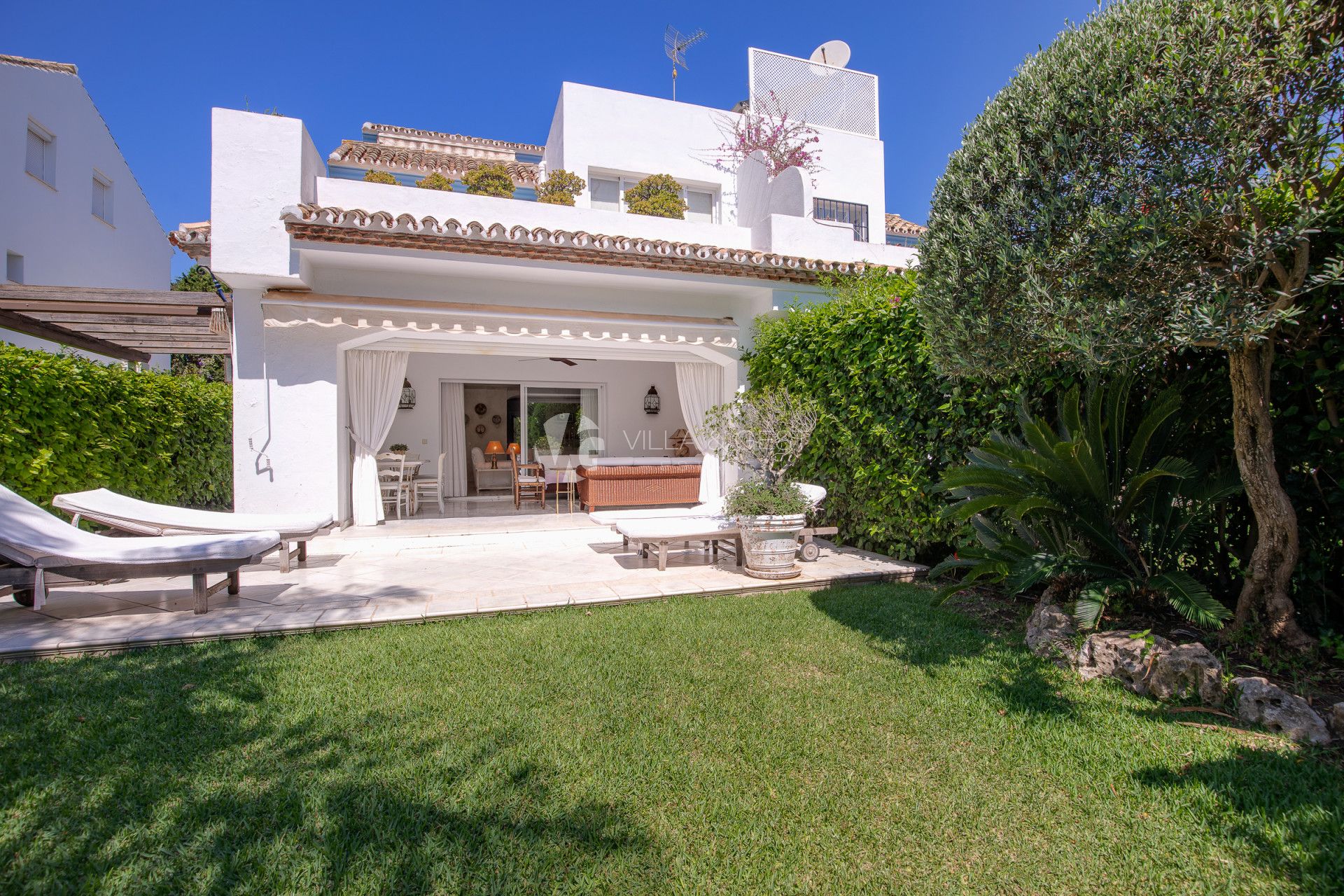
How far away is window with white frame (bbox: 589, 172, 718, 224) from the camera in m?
17.1

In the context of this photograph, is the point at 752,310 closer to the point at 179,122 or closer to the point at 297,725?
the point at 297,725

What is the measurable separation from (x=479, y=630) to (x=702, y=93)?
2068cm

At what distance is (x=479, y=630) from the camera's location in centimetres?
534

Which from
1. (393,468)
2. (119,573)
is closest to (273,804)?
(119,573)

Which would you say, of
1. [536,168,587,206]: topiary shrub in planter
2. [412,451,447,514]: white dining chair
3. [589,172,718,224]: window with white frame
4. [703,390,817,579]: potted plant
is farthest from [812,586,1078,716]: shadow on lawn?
[589,172,718,224]: window with white frame

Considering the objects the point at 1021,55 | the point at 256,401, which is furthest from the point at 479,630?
the point at 256,401

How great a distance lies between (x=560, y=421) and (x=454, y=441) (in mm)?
2746

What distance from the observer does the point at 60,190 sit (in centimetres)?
1546

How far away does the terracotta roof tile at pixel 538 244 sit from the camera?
912 cm

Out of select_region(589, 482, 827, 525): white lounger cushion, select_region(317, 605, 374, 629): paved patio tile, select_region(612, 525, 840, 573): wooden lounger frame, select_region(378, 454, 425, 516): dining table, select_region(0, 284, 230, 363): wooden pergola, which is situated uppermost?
select_region(0, 284, 230, 363): wooden pergola

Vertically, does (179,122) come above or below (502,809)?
above

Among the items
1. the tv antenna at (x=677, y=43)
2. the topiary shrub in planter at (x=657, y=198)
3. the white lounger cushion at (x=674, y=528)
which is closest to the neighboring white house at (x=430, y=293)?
the topiary shrub in planter at (x=657, y=198)

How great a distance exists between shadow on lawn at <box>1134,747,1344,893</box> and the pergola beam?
1228 cm

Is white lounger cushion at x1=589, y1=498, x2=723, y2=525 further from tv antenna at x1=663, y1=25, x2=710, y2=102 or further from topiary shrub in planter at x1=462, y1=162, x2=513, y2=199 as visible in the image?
tv antenna at x1=663, y1=25, x2=710, y2=102
